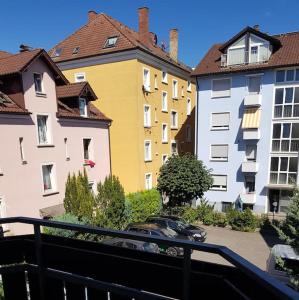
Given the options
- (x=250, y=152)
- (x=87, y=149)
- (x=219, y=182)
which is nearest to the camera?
(x=87, y=149)

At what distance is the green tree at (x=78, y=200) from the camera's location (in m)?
15.0

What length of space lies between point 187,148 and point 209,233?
13559mm

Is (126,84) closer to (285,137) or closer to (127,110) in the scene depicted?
(127,110)

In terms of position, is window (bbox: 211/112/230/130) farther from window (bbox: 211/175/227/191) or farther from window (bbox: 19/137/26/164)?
window (bbox: 19/137/26/164)

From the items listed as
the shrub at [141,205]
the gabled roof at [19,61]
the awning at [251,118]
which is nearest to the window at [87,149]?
the shrub at [141,205]

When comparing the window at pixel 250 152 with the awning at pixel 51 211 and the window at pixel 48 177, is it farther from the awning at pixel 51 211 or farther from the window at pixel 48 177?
the window at pixel 48 177

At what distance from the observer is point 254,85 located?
2267 cm

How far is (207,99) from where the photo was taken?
24.4 metres

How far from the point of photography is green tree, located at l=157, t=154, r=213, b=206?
21.9 metres

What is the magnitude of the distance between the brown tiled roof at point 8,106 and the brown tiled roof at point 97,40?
32.8ft

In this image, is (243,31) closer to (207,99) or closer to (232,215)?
(207,99)

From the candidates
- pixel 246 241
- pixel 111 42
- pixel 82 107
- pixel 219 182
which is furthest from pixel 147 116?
pixel 246 241

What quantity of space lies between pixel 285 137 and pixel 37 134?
18.7 meters

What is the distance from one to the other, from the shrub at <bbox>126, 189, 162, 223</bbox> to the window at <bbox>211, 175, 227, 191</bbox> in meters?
6.10
